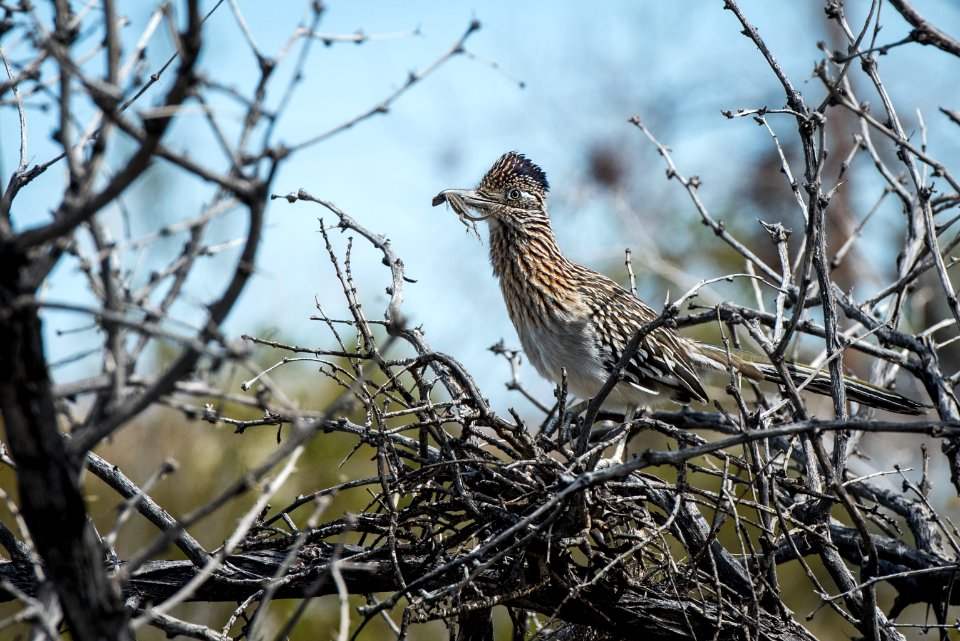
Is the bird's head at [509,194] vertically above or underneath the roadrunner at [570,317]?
above

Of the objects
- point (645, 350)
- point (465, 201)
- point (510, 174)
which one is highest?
point (510, 174)

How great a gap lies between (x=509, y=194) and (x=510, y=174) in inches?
4.6

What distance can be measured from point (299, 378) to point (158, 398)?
5.62 meters

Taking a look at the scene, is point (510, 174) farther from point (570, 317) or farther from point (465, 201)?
point (570, 317)

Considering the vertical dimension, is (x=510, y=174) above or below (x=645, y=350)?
above

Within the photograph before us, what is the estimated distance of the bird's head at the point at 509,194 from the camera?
5.62 metres

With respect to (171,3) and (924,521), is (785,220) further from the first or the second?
(171,3)

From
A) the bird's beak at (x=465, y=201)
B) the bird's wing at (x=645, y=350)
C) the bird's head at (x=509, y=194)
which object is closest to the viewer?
the bird's wing at (x=645, y=350)

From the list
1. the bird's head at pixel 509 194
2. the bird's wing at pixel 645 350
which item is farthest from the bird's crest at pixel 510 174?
the bird's wing at pixel 645 350

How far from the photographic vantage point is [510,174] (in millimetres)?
5680

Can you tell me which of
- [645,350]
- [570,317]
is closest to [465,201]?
[570,317]

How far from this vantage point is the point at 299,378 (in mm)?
7242

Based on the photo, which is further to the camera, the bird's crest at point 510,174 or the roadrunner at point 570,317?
the bird's crest at point 510,174

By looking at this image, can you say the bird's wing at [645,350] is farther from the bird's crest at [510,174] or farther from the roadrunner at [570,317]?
the bird's crest at [510,174]
